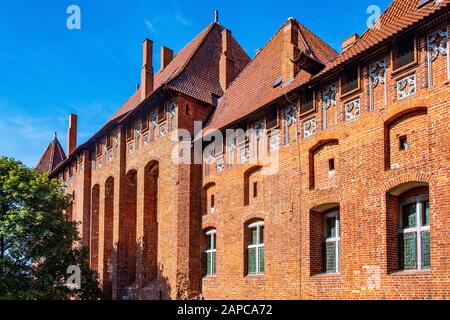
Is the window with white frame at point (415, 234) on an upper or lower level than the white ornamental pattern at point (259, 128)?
lower

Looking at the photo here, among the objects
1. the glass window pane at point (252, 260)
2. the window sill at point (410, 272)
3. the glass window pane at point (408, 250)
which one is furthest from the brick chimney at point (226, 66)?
the window sill at point (410, 272)

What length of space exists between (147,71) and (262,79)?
7.23 metres

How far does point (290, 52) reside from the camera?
17.1 meters

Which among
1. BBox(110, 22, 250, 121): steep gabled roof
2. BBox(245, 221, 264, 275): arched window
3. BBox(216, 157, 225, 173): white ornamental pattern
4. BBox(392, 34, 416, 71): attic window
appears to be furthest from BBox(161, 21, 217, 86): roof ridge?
BBox(392, 34, 416, 71): attic window

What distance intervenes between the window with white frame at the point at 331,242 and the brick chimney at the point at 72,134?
2356 cm

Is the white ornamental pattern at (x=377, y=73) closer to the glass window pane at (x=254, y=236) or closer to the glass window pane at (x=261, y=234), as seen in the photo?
the glass window pane at (x=261, y=234)

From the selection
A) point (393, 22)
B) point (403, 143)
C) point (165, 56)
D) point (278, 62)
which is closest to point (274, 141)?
point (278, 62)

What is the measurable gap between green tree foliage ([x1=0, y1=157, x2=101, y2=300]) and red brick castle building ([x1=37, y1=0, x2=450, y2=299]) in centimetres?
322

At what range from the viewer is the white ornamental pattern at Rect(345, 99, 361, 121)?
1348 cm

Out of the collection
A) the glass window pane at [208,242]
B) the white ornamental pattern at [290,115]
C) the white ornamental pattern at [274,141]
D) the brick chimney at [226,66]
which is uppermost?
the brick chimney at [226,66]

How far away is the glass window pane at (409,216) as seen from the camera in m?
12.1

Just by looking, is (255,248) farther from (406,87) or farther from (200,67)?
(200,67)

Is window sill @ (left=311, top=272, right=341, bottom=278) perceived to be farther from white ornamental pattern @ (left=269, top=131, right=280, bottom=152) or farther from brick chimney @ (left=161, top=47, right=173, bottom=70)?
brick chimney @ (left=161, top=47, right=173, bottom=70)
